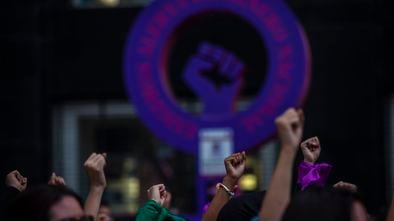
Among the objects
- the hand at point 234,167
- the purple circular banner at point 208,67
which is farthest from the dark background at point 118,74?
the hand at point 234,167

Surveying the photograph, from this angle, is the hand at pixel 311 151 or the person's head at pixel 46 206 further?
the hand at pixel 311 151

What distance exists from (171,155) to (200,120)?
3.57 metres

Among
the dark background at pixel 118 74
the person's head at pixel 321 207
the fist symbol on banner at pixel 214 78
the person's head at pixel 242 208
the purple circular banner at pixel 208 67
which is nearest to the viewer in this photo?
the person's head at pixel 321 207

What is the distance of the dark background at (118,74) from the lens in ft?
45.0

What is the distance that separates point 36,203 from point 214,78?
796 centimetres

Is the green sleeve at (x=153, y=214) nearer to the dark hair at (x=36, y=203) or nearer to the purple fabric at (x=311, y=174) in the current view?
the purple fabric at (x=311, y=174)

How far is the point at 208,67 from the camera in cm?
1115

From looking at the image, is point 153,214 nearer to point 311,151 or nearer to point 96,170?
point 96,170

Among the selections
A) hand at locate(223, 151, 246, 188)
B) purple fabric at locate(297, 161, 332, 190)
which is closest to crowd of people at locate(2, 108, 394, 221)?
purple fabric at locate(297, 161, 332, 190)

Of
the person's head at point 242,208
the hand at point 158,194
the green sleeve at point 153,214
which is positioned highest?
the person's head at point 242,208

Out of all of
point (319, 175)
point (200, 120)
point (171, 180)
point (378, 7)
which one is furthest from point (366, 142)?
point (319, 175)

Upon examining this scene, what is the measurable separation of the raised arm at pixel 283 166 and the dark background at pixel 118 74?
10082 millimetres

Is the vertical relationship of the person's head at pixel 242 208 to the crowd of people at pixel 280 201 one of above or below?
below

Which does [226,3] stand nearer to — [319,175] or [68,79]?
[68,79]
